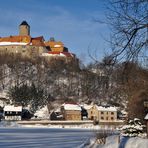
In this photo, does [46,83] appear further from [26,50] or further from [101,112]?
[26,50]

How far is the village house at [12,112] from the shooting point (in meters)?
67.7

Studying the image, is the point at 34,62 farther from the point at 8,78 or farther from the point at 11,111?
the point at 11,111

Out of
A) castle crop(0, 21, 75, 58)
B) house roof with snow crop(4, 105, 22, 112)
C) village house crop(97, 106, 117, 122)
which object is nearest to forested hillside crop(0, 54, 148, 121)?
village house crop(97, 106, 117, 122)

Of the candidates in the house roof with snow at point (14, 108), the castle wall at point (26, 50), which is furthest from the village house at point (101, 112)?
the castle wall at point (26, 50)

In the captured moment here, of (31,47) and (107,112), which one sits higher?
(31,47)

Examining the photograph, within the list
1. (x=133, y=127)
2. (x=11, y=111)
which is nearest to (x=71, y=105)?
(x=11, y=111)

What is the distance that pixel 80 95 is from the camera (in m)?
89.6

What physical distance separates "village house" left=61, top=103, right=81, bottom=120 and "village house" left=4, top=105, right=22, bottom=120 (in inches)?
310

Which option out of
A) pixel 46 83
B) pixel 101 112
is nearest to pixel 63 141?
pixel 101 112

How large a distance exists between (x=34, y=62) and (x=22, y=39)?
1966cm

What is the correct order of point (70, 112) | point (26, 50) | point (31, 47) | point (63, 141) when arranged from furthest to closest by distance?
point (31, 47), point (26, 50), point (70, 112), point (63, 141)

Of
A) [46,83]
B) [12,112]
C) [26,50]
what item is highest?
[26,50]

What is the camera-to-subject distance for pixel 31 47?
4552 inches

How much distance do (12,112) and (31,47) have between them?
49766 millimetres
